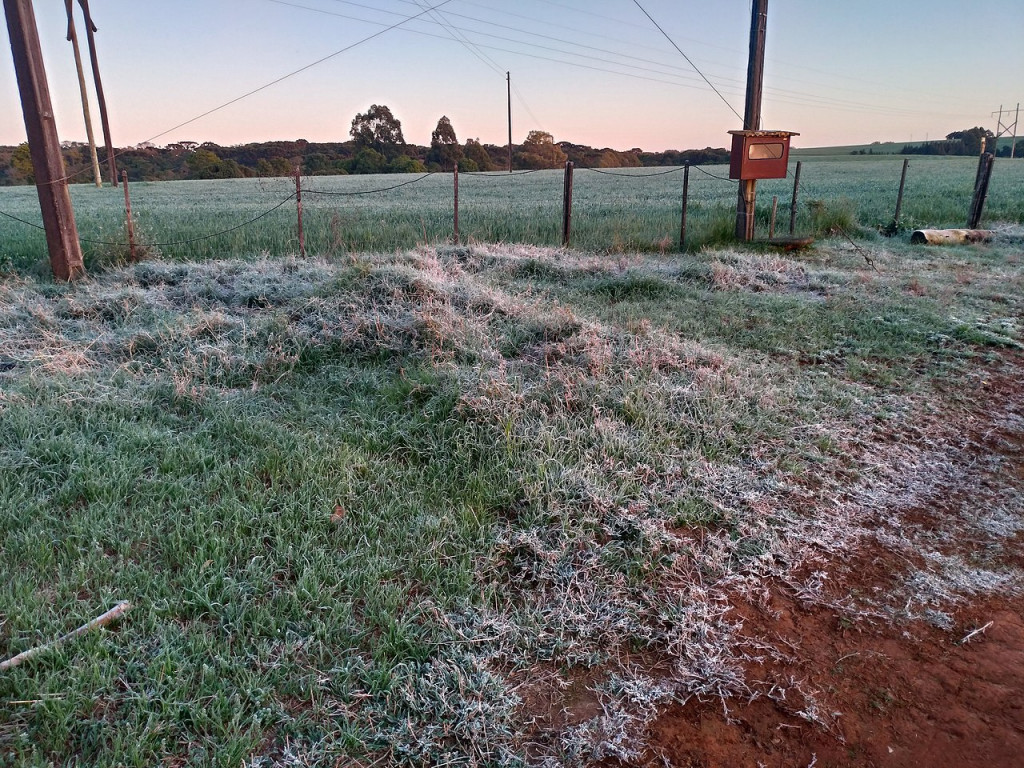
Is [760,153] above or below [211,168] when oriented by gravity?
below

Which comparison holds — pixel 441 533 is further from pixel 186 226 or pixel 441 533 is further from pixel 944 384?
pixel 186 226

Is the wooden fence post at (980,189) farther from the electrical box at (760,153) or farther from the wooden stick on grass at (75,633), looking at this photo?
the wooden stick on grass at (75,633)

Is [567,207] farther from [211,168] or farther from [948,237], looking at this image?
[211,168]

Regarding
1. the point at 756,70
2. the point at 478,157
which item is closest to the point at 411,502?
the point at 756,70

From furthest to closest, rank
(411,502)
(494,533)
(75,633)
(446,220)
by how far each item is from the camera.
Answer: (446,220) → (411,502) → (494,533) → (75,633)

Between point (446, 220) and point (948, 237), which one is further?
point (446, 220)

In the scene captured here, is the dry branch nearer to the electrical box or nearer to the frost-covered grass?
the electrical box

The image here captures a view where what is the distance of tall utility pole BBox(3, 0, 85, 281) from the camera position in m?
8.05

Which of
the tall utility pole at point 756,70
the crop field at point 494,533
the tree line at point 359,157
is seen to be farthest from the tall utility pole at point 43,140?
the tree line at point 359,157

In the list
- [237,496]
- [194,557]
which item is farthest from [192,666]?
[237,496]

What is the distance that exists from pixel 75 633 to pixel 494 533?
1.80 m

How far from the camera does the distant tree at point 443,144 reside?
197 feet

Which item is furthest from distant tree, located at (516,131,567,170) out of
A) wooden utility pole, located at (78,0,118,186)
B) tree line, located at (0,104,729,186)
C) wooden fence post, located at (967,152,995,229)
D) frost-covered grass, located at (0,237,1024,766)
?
frost-covered grass, located at (0,237,1024,766)

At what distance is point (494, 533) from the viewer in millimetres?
3287
